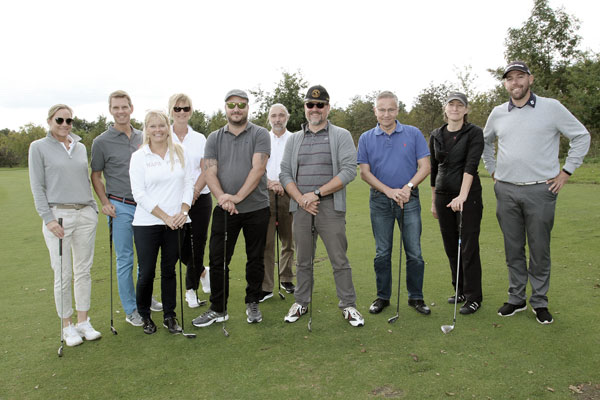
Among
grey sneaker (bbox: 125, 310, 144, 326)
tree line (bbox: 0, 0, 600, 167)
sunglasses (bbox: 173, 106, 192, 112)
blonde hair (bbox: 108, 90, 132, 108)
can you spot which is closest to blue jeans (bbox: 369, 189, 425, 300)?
sunglasses (bbox: 173, 106, 192, 112)

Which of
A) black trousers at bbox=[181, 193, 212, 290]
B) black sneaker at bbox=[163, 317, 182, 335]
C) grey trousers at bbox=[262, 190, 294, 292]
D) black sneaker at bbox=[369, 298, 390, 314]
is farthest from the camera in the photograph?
grey trousers at bbox=[262, 190, 294, 292]

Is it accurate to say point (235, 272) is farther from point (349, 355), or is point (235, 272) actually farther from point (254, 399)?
point (254, 399)

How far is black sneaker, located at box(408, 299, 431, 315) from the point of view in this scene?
4.52m

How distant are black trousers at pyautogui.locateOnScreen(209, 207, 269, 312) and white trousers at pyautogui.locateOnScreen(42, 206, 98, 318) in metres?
1.11

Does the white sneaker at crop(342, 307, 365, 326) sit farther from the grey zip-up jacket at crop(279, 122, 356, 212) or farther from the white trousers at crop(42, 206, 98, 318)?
the white trousers at crop(42, 206, 98, 318)

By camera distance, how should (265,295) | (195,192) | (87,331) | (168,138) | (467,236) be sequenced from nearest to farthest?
(87,331), (168,138), (467,236), (195,192), (265,295)

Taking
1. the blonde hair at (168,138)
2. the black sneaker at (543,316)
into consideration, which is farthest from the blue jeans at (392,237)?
the blonde hair at (168,138)

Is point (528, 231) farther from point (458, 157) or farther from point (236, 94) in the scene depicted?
point (236, 94)

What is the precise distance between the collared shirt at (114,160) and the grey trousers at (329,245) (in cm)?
170

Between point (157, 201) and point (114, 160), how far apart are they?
2.57ft

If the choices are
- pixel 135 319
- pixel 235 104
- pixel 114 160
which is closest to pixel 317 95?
pixel 235 104

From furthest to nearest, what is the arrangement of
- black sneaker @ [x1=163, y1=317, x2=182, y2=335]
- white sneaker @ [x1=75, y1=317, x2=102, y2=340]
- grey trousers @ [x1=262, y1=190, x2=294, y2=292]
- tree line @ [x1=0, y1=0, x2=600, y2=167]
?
tree line @ [x1=0, y1=0, x2=600, y2=167] < grey trousers @ [x1=262, y1=190, x2=294, y2=292] < black sneaker @ [x1=163, y1=317, x2=182, y2=335] < white sneaker @ [x1=75, y1=317, x2=102, y2=340]

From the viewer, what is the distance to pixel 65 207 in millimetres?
4090

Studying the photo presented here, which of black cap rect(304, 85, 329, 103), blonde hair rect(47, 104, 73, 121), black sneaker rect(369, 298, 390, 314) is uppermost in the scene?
black cap rect(304, 85, 329, 103)
